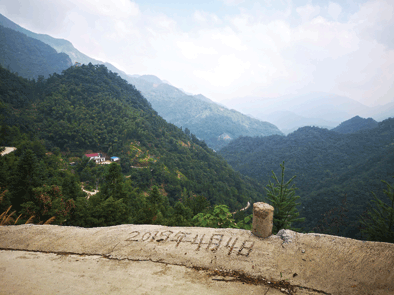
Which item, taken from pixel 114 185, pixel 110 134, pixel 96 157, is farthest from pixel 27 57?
pixel 114 185

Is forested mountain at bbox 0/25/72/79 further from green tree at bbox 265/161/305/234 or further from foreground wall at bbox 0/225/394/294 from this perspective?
green tree at bbox 265/161/305/234

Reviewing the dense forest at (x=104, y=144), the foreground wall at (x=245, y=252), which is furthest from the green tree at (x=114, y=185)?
the foreground wall at (x=245, y=252)

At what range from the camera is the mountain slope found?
139ft

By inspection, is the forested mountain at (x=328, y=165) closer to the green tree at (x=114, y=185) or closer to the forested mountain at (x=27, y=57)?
the green tree at (x=114, y=185)

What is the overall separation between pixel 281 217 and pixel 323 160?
9256 cm

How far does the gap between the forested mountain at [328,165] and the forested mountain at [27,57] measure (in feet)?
392

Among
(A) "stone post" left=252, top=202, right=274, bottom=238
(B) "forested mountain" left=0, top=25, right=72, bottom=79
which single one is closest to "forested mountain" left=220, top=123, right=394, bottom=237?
(A) "stone post" left=252, top=202, right=274, bottom=238

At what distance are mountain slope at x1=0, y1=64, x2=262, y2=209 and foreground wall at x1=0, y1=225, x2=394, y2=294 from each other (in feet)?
108

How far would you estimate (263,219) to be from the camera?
188 inches

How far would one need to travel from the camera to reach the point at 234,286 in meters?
3.80

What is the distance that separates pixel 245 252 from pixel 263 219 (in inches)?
34.5

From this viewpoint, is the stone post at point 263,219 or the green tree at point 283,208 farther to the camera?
the green tree at point 283,208

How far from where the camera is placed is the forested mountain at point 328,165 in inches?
1602

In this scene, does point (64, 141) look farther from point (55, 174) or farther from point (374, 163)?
point (374, 163)
